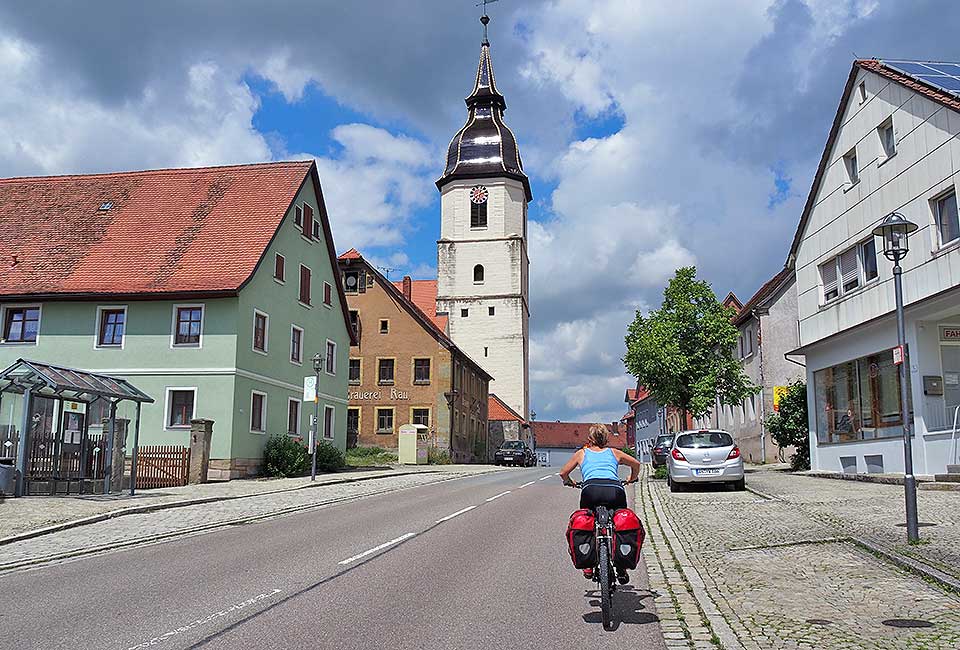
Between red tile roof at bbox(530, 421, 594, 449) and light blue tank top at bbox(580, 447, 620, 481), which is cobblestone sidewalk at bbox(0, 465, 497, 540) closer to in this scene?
light blue tank top at bbox(580, 447, 620, 481)

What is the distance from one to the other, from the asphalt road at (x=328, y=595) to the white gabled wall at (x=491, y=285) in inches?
2517

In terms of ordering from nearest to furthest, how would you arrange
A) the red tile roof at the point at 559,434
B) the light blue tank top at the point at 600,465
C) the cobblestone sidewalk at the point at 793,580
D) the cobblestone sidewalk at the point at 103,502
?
the cobblestone sidewalk at the point at 793,580 → the light blue tank top at the point at 600,465 → the cobblestone sidewalk at the point at 103,502 → the red tile roof at the point at 559,434

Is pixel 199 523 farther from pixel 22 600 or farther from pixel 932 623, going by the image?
pixel 932 623

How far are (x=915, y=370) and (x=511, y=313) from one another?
189 feet

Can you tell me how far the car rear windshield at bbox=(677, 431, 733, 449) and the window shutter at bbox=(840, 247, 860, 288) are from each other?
6.53 m

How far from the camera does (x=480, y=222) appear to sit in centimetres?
8012

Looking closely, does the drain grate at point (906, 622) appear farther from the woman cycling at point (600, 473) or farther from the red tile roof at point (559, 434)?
the red tile roof at point (559, 434)

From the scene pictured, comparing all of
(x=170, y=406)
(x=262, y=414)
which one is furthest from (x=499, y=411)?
(x=170, y=406)

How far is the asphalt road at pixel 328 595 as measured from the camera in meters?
6.88

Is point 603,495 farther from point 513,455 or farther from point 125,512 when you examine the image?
point 513,455

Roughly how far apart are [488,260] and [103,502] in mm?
61199

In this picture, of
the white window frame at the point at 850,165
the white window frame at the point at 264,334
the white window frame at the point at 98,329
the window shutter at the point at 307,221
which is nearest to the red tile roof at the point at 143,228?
the white window frame at the point at 98,329

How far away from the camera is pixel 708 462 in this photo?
2159 centimetres

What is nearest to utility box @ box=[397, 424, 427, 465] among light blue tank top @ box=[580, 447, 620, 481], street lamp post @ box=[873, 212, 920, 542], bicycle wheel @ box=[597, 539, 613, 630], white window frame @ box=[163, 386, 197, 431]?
white window frame @ box=[163, 386, 197, 431]
